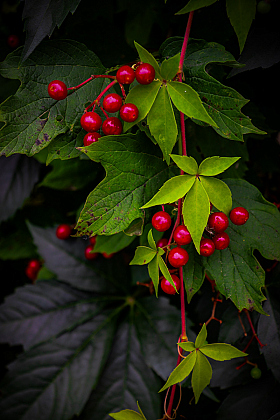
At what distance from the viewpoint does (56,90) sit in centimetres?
56

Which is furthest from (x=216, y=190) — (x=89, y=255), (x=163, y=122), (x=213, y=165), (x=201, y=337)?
(x=89, y=255)

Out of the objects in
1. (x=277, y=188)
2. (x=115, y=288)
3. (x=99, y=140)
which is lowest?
(x=115, y=288)

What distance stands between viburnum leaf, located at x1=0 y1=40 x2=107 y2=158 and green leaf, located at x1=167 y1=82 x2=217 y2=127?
0.20 metres

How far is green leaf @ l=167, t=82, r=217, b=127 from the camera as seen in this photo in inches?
18.8

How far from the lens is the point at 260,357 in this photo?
0.87 meters

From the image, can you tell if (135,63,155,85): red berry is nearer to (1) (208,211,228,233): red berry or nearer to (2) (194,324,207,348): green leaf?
(1) (208,211,228,233): red berry

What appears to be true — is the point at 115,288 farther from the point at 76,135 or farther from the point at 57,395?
the point at 76,135

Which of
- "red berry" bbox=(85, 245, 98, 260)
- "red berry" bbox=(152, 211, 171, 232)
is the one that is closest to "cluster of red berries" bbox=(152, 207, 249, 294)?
"red berry" bbox=(152, 211, 171, 232)

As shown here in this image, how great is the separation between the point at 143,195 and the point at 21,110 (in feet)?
0.97

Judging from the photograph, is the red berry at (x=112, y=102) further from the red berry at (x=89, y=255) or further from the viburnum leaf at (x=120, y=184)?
the red berry at (x=89, y=255)

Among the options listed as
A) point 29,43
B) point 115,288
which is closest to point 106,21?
point 29,43

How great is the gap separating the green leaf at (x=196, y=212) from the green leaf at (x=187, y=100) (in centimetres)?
11

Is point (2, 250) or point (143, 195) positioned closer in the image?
point (143, 195)

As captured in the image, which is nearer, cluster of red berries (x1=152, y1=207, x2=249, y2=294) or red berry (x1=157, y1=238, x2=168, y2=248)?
cluster of red berries (x1=152, y1=207, x2=249, y2=294)
